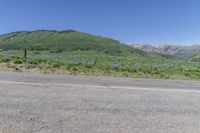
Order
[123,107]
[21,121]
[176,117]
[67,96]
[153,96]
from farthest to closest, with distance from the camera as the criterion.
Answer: [153,96]
[67,96]
[123,107]
[176,117]
[21,121]

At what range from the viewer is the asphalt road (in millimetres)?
4133

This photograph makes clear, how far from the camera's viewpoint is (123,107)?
5465 millimetres

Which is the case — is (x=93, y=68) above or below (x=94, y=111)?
above

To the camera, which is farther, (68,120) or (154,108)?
(154,108)

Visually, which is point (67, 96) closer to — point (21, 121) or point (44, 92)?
point (44, 92)

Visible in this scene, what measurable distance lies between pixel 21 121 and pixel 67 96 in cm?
217

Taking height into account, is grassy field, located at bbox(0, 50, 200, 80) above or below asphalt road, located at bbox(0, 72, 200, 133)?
above

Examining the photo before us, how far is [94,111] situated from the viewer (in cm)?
509

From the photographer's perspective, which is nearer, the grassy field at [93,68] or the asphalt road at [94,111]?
the asphalt road at [94,111]

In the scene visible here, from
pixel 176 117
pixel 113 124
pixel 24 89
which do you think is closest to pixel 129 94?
pixel 176 117

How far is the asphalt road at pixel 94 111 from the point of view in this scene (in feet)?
13.6

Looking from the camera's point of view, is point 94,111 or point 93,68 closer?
point 94,111

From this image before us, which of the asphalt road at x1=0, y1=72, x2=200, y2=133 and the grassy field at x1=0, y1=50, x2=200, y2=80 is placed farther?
the grassy field at x1=0, y1=50, x2=200, y2=80

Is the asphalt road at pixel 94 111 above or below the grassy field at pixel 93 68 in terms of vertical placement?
below
